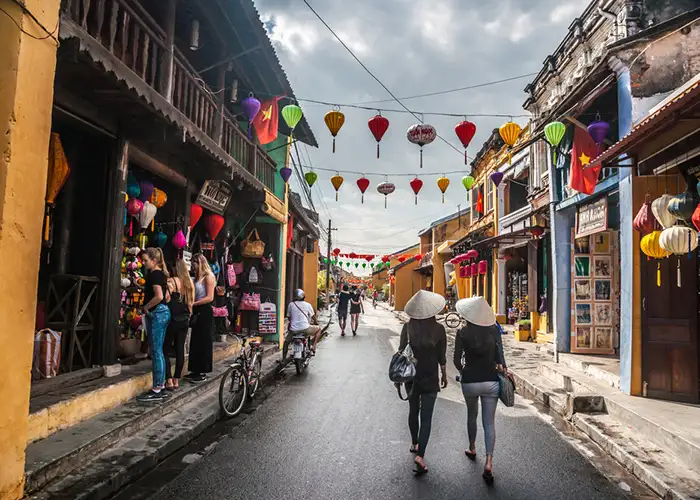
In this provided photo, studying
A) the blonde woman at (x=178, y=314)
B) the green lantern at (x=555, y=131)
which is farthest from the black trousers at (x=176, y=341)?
the green lantern at (x=555, y=131)

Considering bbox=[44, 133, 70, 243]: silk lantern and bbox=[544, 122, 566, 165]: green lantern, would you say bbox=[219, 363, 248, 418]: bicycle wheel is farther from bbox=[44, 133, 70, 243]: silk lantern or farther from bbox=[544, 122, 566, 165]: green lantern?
bbox=[544, 122, 566, 165]: green lantern

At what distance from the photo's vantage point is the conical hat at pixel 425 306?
5184 mm

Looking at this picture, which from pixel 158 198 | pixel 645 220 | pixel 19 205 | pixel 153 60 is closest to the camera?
pixel 19 205

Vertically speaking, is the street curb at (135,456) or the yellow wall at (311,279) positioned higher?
the yellow wall at (311,279)

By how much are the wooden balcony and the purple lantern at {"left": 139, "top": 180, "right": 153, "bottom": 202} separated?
1.21 metres

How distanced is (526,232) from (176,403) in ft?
38.7

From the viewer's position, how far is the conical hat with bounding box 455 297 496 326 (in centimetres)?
513

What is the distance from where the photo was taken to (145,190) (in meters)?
8.05

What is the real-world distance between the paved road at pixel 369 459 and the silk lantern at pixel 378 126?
551 centimetres

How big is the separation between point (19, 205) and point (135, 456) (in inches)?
101

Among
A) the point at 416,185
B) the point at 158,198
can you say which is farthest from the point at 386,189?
the point at 158,198

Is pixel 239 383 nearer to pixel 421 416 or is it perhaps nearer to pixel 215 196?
pixel 421 416

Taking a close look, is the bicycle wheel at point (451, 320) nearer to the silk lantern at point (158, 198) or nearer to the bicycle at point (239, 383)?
the bicycle at point (239, 383)

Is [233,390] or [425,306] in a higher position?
[425,306]
